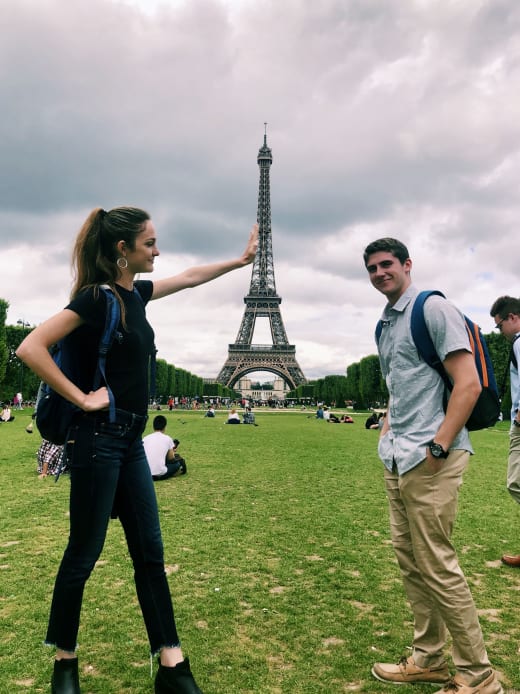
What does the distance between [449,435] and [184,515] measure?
506 centimetres

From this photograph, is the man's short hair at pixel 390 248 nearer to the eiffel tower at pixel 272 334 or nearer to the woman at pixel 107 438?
the woman at pixel 107 438

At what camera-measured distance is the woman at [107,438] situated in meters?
2.64

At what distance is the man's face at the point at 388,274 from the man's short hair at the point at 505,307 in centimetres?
223

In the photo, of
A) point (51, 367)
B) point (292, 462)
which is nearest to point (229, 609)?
point (51, 367)

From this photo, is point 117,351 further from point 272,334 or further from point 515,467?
point 272,334

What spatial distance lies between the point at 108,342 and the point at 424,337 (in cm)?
173

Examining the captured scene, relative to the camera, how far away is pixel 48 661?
10.4 feet

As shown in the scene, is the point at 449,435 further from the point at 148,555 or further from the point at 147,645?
the point at 147,645

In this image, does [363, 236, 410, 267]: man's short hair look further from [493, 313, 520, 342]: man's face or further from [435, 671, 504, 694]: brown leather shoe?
[435, 671, 504, 694]: brown leather shoe

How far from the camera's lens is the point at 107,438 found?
2.68 meters

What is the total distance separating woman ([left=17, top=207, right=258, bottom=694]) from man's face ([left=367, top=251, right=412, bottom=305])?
53.4 inches

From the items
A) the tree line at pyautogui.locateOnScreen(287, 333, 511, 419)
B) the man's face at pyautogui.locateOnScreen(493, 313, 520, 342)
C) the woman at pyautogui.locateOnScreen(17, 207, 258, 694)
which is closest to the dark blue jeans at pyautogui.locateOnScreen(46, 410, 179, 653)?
the woman at pyautogui.locateOnScreen(17, 207, 258, 694)

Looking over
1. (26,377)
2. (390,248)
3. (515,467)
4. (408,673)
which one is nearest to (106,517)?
(408,673)

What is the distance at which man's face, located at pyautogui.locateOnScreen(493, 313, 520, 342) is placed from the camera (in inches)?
195
